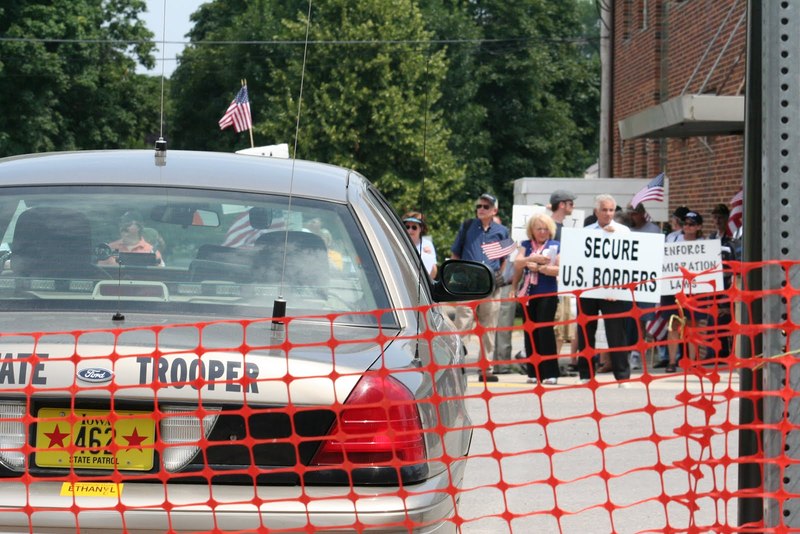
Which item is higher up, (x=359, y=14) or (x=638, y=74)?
(x=359, y=14)

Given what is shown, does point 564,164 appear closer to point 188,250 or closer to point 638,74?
point 638,74

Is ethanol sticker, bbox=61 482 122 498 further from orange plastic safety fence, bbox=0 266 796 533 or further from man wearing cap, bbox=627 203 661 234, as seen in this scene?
man wearing cap, bbox=627 203 661 234

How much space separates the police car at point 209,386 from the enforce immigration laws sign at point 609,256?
27.6 feet

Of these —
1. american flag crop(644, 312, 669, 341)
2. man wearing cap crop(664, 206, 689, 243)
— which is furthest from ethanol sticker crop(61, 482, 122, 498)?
man wearing cap crop(664, 206, 689, 243)

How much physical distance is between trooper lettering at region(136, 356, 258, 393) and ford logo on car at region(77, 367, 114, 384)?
0.29 feet

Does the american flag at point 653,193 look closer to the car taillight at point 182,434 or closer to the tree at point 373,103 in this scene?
the car taillight at point 182,434

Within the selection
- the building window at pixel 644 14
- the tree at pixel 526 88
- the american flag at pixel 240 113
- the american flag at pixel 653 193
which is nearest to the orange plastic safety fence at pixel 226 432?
the american flag at pixel 653 193

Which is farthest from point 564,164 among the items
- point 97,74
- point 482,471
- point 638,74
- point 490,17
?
point 482,471

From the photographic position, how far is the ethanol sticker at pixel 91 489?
349 cm

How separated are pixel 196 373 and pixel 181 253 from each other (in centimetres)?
94

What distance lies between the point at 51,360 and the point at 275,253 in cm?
101

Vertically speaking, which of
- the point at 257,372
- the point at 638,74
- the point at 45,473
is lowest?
the point at 45,473

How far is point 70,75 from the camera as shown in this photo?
48.6m

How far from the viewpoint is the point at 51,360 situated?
3510mm
